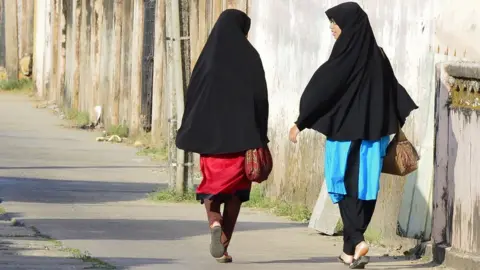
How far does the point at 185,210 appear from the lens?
11664 mm

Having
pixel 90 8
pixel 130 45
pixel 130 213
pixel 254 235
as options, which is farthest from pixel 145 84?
pixel 254 235

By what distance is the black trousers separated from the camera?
8.45m

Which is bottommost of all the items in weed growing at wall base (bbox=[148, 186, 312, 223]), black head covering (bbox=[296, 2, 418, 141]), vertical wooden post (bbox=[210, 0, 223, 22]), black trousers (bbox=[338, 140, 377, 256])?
weed growing at wall base (bbox=[148, 186, 312, 223])

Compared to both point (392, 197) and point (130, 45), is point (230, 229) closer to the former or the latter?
point (392, 197)

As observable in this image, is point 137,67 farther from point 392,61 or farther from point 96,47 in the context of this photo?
point 392,61

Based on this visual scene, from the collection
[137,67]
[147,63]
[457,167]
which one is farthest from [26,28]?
[457,167]

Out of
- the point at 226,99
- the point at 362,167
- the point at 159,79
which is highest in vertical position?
the point at 226,99

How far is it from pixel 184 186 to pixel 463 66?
14.8ft

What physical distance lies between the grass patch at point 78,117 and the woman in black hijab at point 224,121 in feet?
38.5

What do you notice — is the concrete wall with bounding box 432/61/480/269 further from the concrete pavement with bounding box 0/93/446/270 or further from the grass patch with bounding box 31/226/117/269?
the grass patch with bounding box 31/226/117/269

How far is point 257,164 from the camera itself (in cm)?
859

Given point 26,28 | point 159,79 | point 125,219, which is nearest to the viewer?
point 125,219

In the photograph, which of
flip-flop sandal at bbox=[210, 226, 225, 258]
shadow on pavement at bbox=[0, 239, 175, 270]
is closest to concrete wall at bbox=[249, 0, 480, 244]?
flip-flop sandal at bbox=[210, 226, 225, 258]

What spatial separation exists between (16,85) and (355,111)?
1979 centimetres
